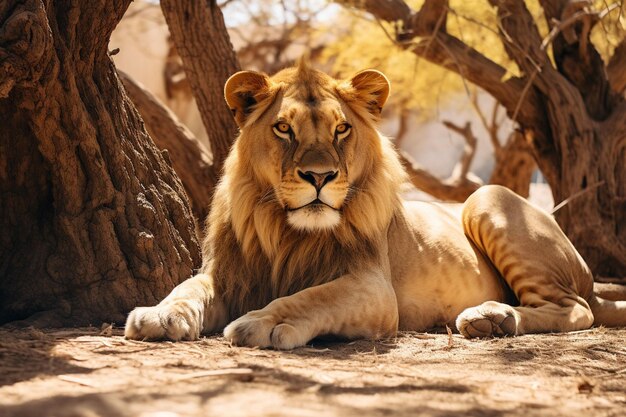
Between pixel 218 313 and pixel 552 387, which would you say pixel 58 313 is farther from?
pixel 552 387

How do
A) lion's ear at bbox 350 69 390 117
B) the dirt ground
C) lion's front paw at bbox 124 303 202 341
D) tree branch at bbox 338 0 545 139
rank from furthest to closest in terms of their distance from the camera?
tree branch at bbox 338 0 545 139
lion's ear at bbox 350 69 390 117
lion's front paw at bbox 124 303 202 341
the dirt ground

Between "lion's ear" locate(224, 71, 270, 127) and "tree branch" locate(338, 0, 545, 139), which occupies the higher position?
"tree branch" locate(338, 0, 545, 139)

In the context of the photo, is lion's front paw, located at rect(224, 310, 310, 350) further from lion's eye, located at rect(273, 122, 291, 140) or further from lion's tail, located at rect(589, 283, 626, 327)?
lion's tail, located at rect(589, 283, 626, 327)

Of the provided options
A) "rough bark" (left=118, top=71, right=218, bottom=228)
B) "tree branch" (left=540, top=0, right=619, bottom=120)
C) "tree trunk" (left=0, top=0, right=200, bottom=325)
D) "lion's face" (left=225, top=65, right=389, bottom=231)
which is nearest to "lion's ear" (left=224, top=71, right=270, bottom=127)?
"lion's face" (left=225, top=65, right=389, bottom=231)

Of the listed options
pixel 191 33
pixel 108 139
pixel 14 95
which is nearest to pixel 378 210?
pixel 108 139

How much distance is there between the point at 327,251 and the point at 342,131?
653 millimetres

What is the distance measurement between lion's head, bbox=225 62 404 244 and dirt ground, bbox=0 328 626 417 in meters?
0.75

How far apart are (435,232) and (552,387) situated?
2507 millimetres

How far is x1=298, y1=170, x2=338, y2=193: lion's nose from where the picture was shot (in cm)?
415

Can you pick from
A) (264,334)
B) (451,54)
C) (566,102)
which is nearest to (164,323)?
(264,334)

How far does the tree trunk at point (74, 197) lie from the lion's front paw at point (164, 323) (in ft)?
1.89

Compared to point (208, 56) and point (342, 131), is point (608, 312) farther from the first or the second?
point (208, 56)

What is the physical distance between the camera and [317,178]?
415 centimetres

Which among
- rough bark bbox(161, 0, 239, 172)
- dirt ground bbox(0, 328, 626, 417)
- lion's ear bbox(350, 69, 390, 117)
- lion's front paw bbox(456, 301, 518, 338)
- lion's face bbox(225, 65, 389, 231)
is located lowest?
dirt ground bbox(0, 328, 626, 417)
